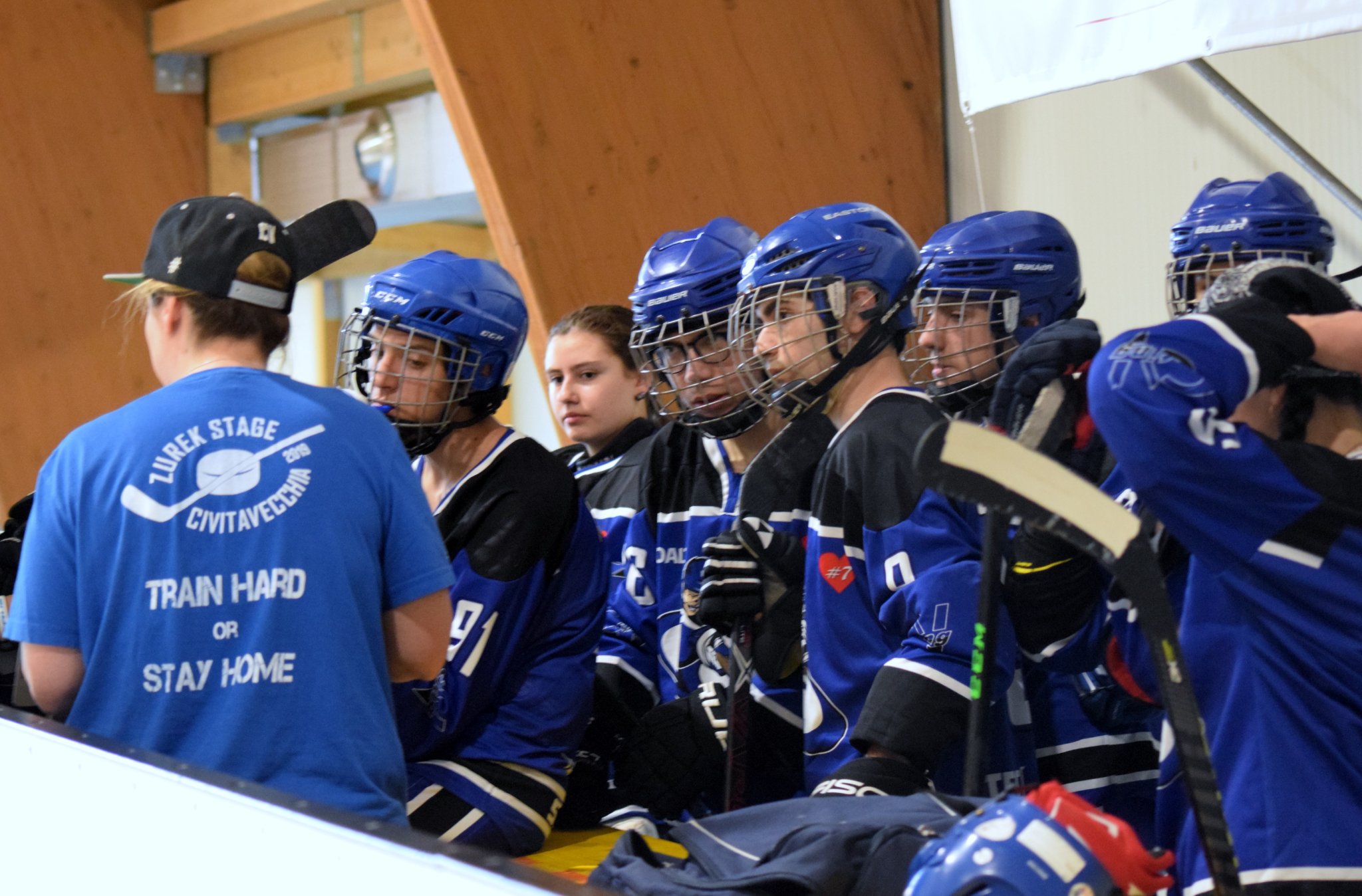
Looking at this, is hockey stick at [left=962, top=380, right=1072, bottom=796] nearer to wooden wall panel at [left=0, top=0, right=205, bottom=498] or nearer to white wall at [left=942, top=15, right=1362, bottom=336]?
white wall at [left=942, top=15, right=1362, bottom=336]

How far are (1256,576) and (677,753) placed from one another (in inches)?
42.1

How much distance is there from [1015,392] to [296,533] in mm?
764

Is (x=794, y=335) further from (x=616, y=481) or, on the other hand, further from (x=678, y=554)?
(x=616, y=481)

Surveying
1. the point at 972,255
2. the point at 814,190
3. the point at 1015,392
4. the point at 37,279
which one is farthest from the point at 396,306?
the point at 37,279

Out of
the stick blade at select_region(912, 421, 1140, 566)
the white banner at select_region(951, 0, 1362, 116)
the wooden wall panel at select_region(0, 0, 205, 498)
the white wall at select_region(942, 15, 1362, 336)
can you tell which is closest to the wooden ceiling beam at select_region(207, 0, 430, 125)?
the wooden wall panel at select_region(0, 0, 205, 498)

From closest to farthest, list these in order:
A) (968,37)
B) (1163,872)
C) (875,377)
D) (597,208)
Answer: (1163,872) → (875,377) → (968,37) → (597,208)

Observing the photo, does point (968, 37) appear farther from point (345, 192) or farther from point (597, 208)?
point (345, 192)

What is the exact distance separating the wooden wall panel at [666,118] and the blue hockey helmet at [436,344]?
1.43m

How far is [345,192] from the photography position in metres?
5.93

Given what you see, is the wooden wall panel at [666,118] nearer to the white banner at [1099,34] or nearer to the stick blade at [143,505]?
the white banner at [1099,34]

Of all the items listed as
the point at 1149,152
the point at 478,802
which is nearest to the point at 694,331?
the point at 478,802

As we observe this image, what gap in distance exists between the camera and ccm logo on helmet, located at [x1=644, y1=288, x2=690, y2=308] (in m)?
2.36

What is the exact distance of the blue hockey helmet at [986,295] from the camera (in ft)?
7.51

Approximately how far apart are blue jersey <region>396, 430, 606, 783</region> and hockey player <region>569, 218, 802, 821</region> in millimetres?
171
